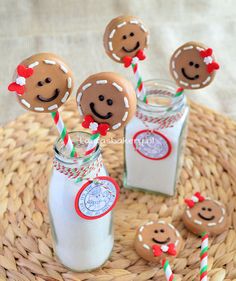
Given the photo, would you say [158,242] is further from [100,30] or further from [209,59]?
[100,30]

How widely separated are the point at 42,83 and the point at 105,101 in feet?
0.28

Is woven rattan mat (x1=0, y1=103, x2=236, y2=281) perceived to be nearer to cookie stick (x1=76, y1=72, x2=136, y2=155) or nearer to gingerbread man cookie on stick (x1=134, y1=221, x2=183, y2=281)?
gingerbread man cookie on stick (x1=134, y1=221, x2=183, y2=281)

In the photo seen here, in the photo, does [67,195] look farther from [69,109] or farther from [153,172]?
[69,109]

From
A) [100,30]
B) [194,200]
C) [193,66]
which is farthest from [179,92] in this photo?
[100,30]

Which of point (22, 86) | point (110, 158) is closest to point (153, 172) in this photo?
point (110, 158)

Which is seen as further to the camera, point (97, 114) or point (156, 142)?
point (156, 142)

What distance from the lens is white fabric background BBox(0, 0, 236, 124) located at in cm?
149

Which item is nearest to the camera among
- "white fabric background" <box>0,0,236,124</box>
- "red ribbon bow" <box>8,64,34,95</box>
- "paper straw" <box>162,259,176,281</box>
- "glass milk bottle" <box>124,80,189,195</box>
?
"red ribbon bow" <box>8,64,34,95</box>

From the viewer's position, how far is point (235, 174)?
100 centimetres

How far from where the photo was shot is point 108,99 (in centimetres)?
69

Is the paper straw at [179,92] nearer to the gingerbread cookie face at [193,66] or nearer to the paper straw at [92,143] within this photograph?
the gingerbread cookie face at [193,66]

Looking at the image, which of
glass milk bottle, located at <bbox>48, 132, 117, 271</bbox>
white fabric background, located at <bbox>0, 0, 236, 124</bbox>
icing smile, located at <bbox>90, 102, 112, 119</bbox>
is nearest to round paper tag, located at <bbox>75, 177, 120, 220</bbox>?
glass milk bottle, located at <bbox>48, 132, 117, 271</bbox>

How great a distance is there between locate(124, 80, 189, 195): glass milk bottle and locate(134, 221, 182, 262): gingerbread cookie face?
0.10 m

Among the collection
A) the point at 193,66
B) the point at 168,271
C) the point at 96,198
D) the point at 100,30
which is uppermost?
the point at 100,30
